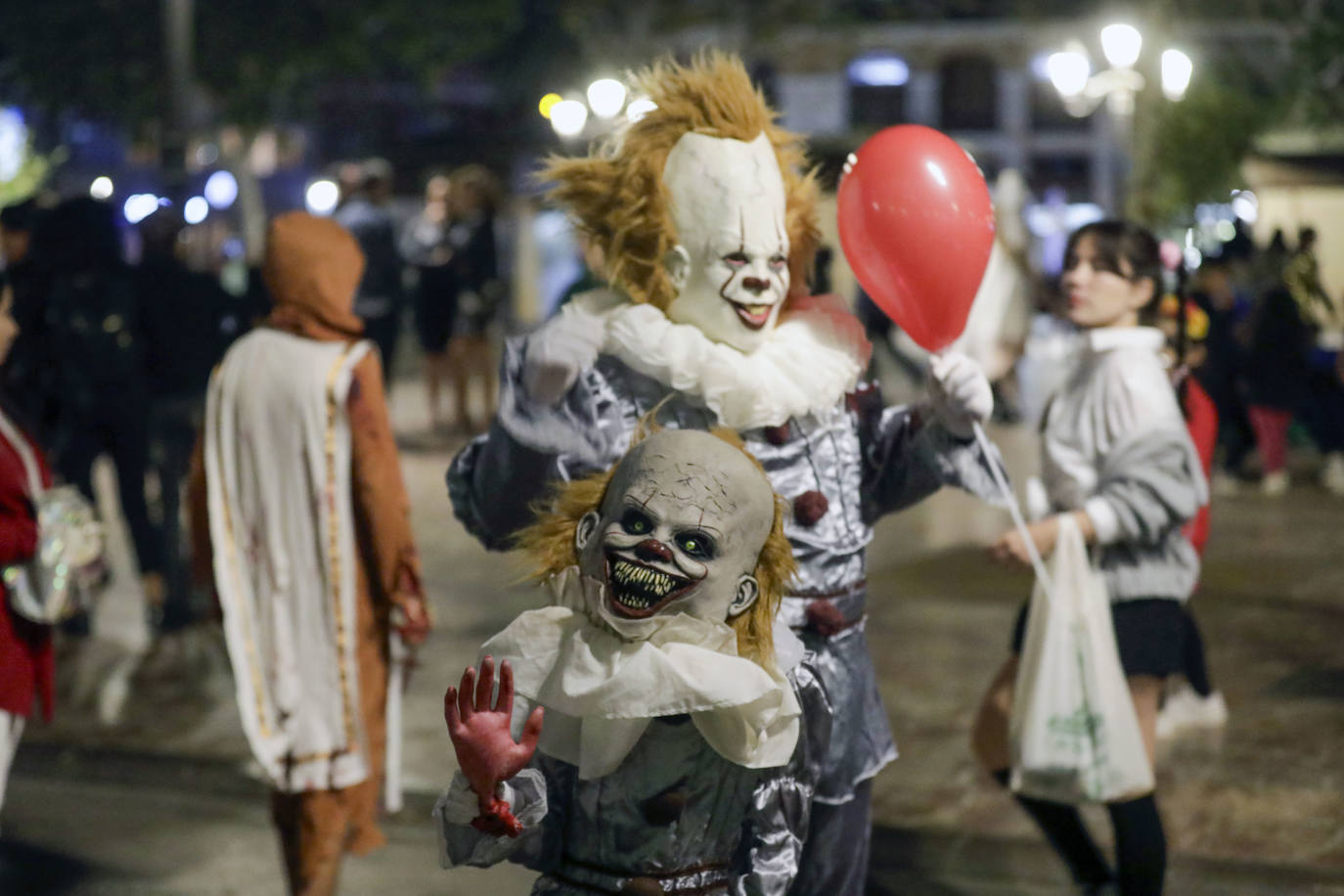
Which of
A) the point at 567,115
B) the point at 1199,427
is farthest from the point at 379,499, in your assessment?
the point at 567,115

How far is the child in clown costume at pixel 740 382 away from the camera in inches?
122

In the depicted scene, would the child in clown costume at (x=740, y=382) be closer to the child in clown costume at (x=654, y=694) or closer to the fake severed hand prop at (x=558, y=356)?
the fake severed hand prop at (x=558, y=356)

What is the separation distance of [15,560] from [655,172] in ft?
5.74

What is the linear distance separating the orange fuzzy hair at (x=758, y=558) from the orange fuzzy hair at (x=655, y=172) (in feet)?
2.41

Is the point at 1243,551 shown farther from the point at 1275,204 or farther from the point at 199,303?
the point at 1275,204

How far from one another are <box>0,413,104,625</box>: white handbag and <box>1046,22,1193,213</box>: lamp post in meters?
9.43

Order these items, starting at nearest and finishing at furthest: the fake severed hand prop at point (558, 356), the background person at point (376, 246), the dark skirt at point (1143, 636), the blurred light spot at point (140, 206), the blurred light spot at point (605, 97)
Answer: the fake severed hand prop at point (558, 356) → the dark skirt at point (1143, 636) → the blurred light spot at point (140, 206) → the background person at point (376, 246) → the blurred light spot at point (605, 97)

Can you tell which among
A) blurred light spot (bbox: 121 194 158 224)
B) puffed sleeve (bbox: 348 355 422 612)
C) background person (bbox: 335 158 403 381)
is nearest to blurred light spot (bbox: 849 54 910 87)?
background person (bbox: 335 158 403 381)

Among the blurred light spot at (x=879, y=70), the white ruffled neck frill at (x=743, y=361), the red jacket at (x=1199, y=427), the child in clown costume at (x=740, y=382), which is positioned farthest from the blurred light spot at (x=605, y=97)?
the blurred light spot at (x=879, y=70)

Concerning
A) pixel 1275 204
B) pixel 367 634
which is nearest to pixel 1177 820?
pixel 367 634

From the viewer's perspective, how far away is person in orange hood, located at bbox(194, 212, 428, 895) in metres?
4.32

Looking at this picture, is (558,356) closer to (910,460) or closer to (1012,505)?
(910,460)

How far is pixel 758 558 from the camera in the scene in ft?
8.54

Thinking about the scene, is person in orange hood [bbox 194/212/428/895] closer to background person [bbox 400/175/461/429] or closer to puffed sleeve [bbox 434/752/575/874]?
puffed sleeve [bbox 434/752/575/874]
